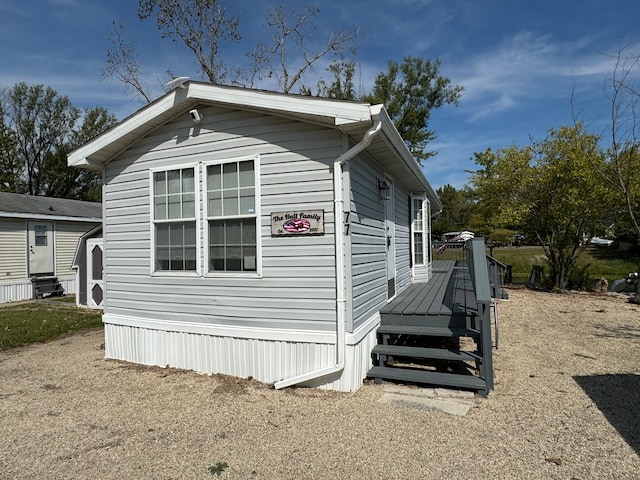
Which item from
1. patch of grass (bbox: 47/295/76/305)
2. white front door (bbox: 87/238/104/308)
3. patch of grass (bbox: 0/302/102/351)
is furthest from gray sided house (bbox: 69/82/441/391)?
patch of grass (bbox: 47/295/76/305)

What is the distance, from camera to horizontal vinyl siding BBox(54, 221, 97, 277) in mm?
14664

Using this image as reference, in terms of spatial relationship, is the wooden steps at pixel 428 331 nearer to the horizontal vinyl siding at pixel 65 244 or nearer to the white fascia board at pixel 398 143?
the white fascia board at pixel 398 143

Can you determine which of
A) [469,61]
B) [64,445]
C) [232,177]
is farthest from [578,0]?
[64,445]

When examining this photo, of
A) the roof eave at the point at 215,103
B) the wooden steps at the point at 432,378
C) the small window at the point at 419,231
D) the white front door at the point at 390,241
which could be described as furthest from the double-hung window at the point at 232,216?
the small window at the point at 419,231

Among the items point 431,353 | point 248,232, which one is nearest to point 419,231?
point 431,353

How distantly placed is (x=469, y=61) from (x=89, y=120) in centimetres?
2878

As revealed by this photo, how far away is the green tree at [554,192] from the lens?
38.8 feet

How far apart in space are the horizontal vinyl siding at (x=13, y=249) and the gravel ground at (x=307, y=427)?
9472 mm

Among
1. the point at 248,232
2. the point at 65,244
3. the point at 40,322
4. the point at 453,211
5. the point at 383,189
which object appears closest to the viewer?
the point at 248,232

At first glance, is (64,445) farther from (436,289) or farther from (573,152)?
(573,152)

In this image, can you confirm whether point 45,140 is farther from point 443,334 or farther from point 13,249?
point 443,334

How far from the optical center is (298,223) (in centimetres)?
446

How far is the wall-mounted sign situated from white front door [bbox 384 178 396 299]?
1988 mm

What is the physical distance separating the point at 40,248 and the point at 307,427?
47.0 feet
